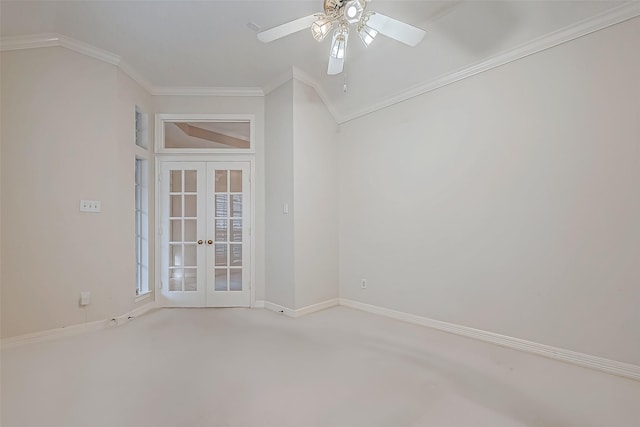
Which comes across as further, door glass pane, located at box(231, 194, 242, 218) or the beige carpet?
door glass pane, located at box(231, 194, 242, 218)

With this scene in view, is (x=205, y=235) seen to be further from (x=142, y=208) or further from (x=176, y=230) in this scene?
(x=142, y=208)

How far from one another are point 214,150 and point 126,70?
126 centimetres

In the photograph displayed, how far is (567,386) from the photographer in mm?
1980

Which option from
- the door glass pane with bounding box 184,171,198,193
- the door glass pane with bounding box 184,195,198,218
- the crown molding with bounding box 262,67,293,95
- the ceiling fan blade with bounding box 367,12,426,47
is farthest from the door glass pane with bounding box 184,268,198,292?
the ceiling fan blade with bounding box 367,12,426,47

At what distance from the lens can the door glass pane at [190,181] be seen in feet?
12.8

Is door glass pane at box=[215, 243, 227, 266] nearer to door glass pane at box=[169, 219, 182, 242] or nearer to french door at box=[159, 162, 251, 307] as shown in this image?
french door at box=[159, 162, 251, 307]

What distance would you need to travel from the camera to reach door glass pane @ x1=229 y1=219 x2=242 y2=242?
394cm

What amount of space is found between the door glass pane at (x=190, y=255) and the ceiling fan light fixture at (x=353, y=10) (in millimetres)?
3214

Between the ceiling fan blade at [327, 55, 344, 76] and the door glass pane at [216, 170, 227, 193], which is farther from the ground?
the ceiling fan blade at [327, 55, 344, 76]

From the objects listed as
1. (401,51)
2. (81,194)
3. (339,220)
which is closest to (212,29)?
(401,51)

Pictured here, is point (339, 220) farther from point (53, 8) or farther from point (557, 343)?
point (53, 8)

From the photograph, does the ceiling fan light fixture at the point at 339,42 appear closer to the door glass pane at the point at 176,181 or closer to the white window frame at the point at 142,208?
the door glass pane at the point at 176,181

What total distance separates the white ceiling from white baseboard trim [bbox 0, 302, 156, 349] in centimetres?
281

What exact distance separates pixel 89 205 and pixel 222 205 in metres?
1.40
